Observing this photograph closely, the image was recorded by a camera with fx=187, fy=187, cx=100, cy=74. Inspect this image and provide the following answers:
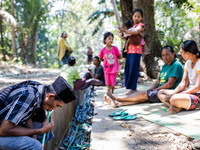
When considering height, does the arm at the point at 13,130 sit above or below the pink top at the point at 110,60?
below

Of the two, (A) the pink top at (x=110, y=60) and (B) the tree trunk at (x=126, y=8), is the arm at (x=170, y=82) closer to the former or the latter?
(A) the pink top at (x=110, y=60)

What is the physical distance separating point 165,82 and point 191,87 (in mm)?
638

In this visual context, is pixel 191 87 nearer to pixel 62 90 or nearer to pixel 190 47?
pixel 190 47

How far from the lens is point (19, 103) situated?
1.35 meters

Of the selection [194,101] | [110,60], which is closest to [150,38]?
[110,60]

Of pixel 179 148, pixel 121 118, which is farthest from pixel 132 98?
pixel 179 148

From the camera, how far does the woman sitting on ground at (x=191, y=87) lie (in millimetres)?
2553

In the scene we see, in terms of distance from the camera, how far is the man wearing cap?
1339 millimetres

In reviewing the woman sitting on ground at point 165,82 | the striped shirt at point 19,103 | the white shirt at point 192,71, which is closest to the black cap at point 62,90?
the striped shirt at point 19,103

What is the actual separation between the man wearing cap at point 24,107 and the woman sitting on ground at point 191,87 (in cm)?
169

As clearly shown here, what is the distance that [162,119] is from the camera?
2.49m

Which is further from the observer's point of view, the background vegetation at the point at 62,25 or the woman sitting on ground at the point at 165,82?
the background vegetation at the point at 62,25

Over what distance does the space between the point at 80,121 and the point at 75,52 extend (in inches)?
1068

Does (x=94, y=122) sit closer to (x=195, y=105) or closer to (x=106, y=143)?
(x=106, y=143)
